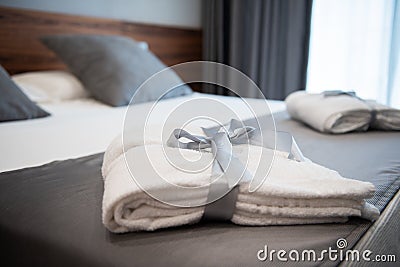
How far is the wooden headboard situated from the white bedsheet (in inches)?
18.4

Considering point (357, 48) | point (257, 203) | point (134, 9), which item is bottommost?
point (257, 203)

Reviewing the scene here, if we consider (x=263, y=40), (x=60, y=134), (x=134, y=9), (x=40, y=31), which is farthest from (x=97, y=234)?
(x=263, y=40)

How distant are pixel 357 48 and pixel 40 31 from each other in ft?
6.79

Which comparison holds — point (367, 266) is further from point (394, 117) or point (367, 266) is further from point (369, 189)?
point (394, 117)

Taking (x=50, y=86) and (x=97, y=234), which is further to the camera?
(x=50, y=86)

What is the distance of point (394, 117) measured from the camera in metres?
1.44

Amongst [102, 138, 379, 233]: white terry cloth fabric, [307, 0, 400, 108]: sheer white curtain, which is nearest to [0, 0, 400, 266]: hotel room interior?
[102, 138, 379, 233]: white terry cloth fabric

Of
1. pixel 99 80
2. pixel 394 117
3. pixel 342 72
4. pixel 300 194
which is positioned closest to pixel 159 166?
pixel 300 194

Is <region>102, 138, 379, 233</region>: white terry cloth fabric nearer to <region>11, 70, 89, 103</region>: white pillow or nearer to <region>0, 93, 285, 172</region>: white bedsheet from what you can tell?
<region>0, 93, 285, 172</region>: white bedsheet

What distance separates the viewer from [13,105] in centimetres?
153

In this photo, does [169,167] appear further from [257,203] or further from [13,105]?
[13,105]

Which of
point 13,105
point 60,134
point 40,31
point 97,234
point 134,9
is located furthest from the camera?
point 134,9

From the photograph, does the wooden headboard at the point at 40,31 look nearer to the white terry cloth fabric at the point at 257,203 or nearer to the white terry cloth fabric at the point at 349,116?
the white terry cloth fabric at the point at 349,116

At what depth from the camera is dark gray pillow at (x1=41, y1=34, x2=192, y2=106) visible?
197cm
